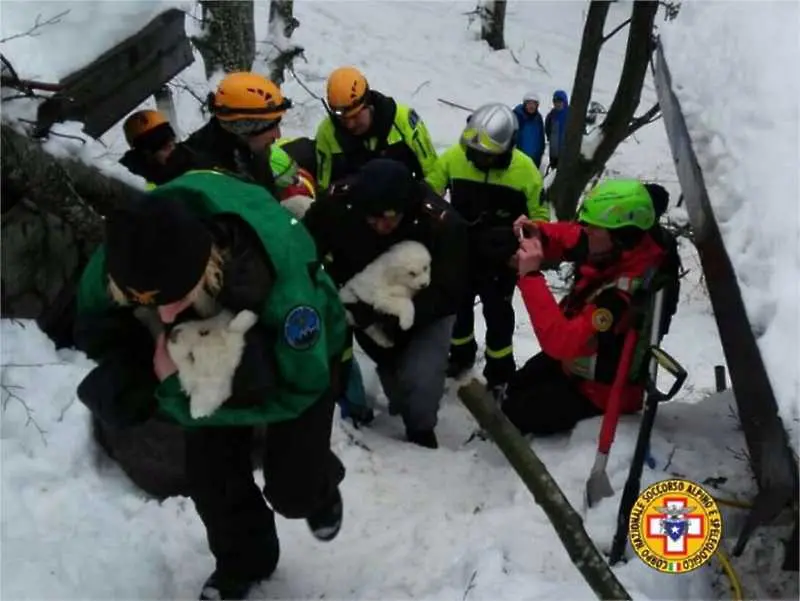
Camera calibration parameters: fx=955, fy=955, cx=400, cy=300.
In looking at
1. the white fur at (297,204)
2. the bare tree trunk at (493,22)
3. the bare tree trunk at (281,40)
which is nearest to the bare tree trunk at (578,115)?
the bare tree trunk at (281,40)

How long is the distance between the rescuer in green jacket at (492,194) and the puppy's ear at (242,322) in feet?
8.38

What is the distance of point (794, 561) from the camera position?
296 centimetres

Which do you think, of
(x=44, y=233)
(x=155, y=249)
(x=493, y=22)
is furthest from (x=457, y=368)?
(x=493, y=22)

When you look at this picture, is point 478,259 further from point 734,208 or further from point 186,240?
point 186,240

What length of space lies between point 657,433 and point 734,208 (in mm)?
1621

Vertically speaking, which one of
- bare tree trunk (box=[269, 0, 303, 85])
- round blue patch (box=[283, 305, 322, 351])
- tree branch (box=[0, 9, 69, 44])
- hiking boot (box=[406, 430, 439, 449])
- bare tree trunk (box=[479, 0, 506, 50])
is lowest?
bare tree trunk (box=[479, 0, 506, 50])

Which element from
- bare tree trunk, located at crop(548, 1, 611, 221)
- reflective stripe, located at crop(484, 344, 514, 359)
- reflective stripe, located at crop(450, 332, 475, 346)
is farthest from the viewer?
bare tree trunk, located at crop(548, 1, 611, 221)

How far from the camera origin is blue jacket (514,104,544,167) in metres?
12.5

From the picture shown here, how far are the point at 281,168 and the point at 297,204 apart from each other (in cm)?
28

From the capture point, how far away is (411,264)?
443 cm

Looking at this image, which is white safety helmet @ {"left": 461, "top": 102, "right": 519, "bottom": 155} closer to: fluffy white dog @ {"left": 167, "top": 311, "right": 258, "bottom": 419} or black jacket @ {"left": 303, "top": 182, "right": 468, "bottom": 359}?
black jacket @ {"left": 303, "top": 182, "right": 468, "bottom": 359}

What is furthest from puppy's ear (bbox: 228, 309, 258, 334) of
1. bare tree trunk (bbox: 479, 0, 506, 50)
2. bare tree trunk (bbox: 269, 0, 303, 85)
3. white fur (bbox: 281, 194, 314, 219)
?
bare tree trunk (bbox: 479, 0, 506, 50)

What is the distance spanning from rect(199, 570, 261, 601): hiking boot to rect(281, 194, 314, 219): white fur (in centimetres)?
190

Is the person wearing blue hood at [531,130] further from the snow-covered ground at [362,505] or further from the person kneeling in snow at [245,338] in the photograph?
the person kneeling in snow at [245,338]
